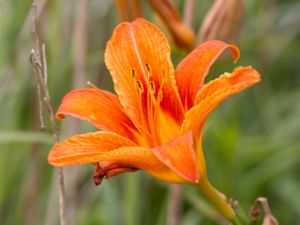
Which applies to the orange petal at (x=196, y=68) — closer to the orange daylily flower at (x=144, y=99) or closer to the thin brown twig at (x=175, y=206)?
the orange daylily flower at (x=144, y=99)

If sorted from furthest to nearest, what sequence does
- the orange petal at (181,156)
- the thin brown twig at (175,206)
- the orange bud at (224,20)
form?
the thin brown twig at (175,206)
the orange bud at (224,20)
the orange petal at (181,156)

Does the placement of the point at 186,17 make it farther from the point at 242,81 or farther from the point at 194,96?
the point at 242,81

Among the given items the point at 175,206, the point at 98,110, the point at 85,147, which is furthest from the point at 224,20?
the point at 85,147

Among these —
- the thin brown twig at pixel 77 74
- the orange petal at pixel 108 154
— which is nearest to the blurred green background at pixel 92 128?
the thin brown twig at pixel 77 74

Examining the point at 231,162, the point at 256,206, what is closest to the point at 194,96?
the point at 256,206

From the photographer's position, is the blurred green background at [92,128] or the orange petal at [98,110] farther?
the blurred green background at [92,128]

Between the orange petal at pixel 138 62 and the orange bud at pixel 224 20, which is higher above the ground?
the orange petal at pixel 138 62

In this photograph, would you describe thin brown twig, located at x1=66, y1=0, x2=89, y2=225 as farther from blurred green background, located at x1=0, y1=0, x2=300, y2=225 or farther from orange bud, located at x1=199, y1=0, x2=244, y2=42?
orange bud, located at x1=199, y1=0, x2=244, y2=42
